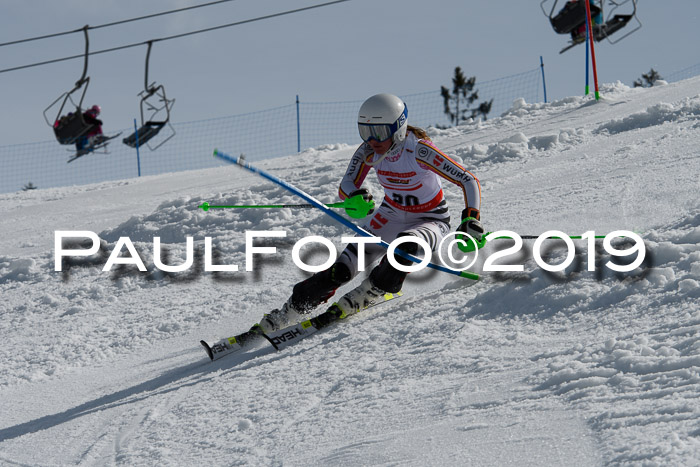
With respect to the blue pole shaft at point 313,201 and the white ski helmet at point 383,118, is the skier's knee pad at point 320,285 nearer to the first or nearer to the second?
the blue pole shaft at point 313,201

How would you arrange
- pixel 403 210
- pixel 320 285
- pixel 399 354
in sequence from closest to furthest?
pixel 399 354 < pixel 320 285 < pixel 403 210

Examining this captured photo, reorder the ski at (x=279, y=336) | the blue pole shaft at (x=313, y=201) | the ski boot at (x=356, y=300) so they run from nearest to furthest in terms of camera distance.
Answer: the blue pole shaft at (x=313, y=201) < the ski at (x=279, y=336) < the ski boot at (x=356, y=300)

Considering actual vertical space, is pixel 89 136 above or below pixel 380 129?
above

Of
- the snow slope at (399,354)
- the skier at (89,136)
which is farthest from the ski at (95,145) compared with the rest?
the snow slope at (399,354)

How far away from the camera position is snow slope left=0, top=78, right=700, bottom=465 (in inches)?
115

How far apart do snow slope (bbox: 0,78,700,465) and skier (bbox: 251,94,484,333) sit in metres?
0.26

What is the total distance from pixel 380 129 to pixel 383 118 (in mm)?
79

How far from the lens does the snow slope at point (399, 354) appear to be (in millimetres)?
2922

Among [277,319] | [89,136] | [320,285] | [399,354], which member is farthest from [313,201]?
[89,136]

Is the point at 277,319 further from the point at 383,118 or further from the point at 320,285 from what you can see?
the point at 383,118

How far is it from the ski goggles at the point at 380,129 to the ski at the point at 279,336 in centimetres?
119

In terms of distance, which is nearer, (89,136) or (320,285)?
(320,285)

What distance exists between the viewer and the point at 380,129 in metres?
5.02

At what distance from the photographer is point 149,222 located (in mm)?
9297
